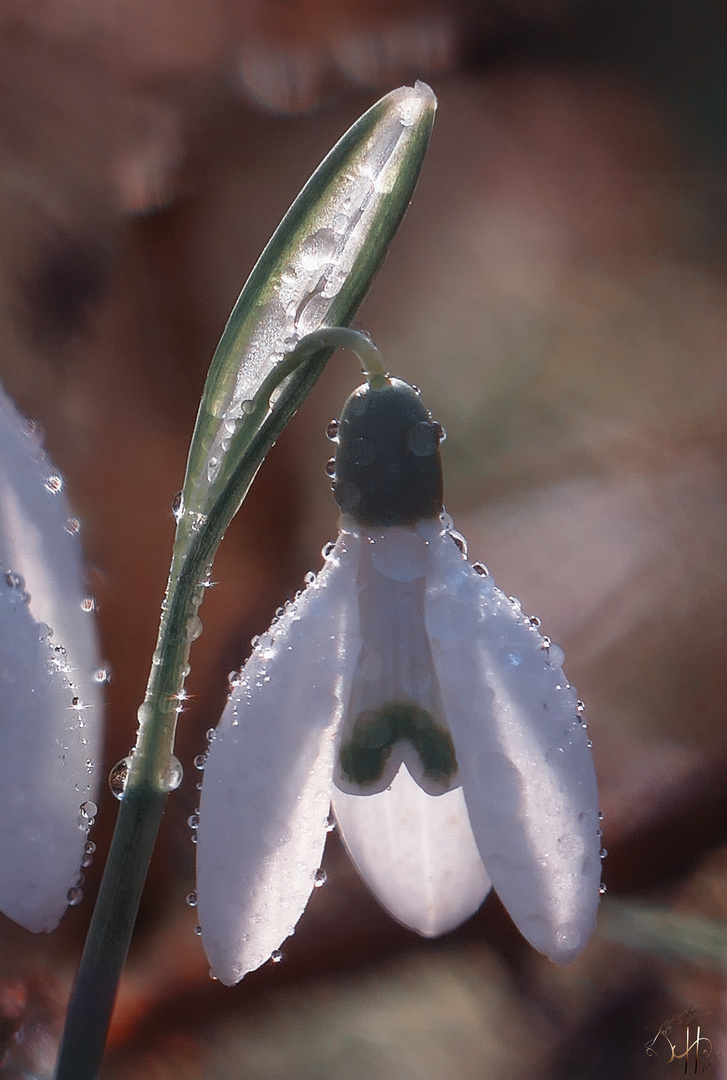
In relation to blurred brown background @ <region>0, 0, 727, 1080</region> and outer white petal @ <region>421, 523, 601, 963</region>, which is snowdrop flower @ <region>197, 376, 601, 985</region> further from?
blurred brown background @ <region>0, 0, 727, 1080</region>

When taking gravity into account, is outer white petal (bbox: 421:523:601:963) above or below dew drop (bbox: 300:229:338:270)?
below

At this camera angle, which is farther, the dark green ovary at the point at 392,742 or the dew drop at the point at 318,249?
the dew drop at the point at 318,249

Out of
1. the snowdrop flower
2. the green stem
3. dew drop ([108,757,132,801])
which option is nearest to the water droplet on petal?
the snowdrop flower

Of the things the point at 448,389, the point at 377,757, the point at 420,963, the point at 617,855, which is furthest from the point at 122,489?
the point at 377,757

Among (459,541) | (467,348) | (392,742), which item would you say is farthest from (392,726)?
(467,348)

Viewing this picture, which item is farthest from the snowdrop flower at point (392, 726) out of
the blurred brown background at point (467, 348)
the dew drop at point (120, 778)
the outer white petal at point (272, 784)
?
the blurred brown background at point (467, 348)

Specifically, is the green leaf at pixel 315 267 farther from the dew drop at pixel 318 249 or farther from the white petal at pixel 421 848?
the white petal at pixel 421 848
